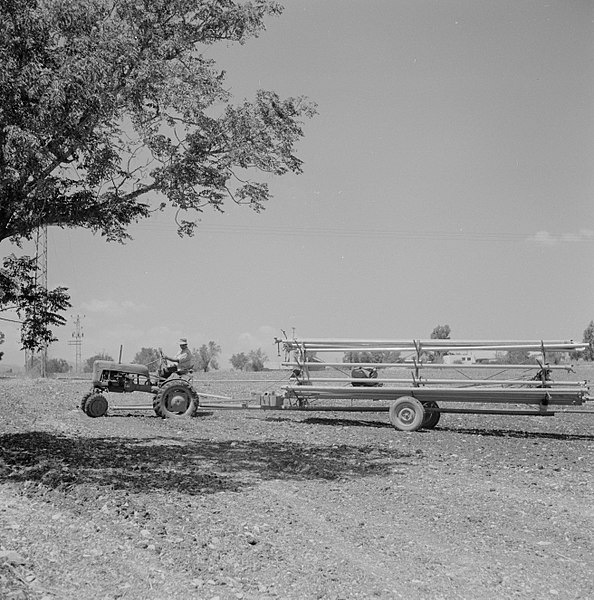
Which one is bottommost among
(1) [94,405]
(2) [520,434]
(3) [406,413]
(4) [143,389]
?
(2) [520,434]

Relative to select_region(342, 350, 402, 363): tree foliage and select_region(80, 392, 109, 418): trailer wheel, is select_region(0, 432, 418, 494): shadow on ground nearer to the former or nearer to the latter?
select_region(80, 392, 109, 418): trailer wheel

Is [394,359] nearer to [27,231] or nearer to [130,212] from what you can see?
[130,212]

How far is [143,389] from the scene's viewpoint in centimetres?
1933

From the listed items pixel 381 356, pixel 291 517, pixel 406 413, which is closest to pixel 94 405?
pixel 381 356

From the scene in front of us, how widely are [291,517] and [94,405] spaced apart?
1162cm

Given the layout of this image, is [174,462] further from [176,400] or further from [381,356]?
[381,356]

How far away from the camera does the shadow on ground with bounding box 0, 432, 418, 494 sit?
9.96 m

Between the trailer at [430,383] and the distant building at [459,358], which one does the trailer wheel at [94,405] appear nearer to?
the trailer at [430,383]

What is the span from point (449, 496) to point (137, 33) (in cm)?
811

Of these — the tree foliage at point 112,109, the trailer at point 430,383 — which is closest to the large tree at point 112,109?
the tree foliage at point 112,109

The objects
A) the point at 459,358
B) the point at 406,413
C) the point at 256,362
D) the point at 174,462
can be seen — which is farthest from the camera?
the point at 256,362

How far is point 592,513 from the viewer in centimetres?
899

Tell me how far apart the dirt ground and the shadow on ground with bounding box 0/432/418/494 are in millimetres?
36

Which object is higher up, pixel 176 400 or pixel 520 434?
pixel 176 400
